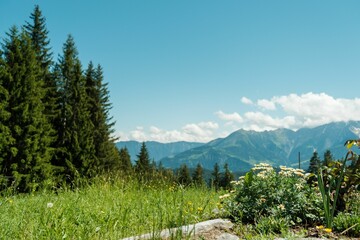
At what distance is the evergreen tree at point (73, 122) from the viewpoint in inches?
1268

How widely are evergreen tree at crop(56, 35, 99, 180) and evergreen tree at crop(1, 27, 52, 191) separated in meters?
5.23

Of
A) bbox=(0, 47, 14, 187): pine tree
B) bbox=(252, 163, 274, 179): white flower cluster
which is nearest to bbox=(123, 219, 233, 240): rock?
bbox=(252, 163, 274, 179): white flower cluster

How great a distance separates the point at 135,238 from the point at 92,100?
3625 cm

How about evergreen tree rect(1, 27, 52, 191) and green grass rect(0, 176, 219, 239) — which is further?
evergreen tree rect(1, 27, 52, 191)

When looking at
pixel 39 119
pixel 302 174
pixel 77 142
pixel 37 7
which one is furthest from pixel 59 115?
pixel 302 174

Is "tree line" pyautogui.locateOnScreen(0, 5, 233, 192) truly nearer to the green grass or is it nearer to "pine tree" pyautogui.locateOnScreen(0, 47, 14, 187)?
"pine tree" pyautogui.locateOnScreen(0, 47, 14, 187)

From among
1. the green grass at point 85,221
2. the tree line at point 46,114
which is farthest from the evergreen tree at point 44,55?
the green grass at point 85,221

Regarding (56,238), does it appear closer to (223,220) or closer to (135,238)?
(135,238)

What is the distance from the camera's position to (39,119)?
1001 inches

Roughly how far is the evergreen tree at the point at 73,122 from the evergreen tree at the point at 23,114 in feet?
17.1

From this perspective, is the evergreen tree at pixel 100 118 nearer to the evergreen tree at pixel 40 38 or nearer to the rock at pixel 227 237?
the evergreen tree at pixel 40 38

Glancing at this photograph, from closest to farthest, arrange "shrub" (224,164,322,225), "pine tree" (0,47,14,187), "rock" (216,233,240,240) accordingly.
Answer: "rock" (216,233,240,240)
"shrub" (224,164,322,225)
"pine tree" (0,47,14,187)

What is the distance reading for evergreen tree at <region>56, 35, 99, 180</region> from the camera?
106ft

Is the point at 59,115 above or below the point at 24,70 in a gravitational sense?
below
